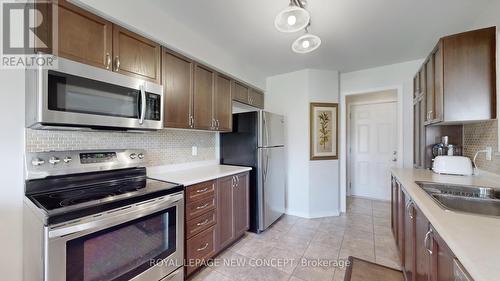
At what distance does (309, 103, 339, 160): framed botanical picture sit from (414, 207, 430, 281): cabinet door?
204cm

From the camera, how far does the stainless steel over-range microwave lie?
117 centimetres

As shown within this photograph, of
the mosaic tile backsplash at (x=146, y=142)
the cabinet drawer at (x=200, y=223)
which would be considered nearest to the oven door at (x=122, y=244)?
the cabinet drawer at (x=200, y=223)

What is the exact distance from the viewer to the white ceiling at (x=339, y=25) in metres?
1.78

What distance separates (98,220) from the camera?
45.3 inches

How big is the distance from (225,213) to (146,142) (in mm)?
1117

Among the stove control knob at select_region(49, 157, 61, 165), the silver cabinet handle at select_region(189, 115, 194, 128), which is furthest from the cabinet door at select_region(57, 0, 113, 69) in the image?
the silver cabinet handle at select_region(189, 115, 194, 128)

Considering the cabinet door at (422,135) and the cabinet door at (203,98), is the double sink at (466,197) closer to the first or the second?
the cabinet door at (422,135)

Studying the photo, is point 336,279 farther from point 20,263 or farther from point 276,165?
point 20,263

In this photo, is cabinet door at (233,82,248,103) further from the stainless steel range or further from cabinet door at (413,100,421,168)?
cabinet door at (413,100,421,168)

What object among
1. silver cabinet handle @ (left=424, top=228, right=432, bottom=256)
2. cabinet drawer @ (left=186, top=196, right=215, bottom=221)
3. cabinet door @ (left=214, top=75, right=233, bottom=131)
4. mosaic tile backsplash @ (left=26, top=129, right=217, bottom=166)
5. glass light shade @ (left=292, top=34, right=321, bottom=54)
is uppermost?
glass light shade @ (left=292, top=34, right=321, bottom=54)

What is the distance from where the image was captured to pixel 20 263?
51.9 inches

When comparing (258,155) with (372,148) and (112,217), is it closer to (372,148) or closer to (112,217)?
(112,217)

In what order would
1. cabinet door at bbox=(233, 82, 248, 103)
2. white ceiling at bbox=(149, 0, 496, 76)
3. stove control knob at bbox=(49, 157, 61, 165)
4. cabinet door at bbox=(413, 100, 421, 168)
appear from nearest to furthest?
stove control knob at bbox=(49, 157, 61, 165) < white ceiling at bbox=(149, 0, 496, 76) < cabinet door at bbox=(413, 100, 421, 168) < cabinet door at bbox=(233, 82, 248, 103)

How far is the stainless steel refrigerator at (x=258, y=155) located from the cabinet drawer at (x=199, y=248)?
2.75 feet
